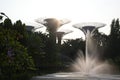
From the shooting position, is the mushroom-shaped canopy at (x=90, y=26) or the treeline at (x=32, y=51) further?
the mushroom-shaped canopy at (x=90, y=26)

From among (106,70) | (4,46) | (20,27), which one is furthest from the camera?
(106,70)

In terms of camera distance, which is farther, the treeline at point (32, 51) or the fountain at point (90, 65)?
the fountain at point (90, 65)

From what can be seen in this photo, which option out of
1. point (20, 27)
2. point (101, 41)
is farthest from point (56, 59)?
point (101, 41)

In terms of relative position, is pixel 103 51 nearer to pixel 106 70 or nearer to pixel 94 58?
pixel 94 58

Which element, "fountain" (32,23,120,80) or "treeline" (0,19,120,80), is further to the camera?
"fountain" (32,23,120,80)

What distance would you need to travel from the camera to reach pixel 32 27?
6619cm

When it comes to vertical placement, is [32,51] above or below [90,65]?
above

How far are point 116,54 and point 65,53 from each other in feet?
74.9

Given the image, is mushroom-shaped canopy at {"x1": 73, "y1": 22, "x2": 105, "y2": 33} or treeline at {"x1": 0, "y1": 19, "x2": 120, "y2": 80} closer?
treeline at {"x1": 0, "y1": 19, "x2": 120, "y2": 80}

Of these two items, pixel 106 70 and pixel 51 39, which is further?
pixel 51 39

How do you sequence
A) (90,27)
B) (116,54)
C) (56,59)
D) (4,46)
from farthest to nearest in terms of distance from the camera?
(116,54) < (56,59) < (90,27) < (4,46)

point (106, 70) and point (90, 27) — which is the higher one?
point (90, 27)

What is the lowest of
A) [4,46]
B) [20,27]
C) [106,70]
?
[106,70]

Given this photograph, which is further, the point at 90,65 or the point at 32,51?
the point at 90,65
